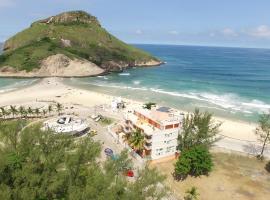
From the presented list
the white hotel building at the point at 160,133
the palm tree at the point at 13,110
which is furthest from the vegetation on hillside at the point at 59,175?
the palm tree at the point at 13,110

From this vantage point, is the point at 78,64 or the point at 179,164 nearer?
the point at 179,164

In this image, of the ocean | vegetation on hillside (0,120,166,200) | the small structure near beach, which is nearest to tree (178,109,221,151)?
vegetation on hillside (0,120,166,200)

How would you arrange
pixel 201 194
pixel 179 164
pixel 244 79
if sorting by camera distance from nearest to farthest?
pixel 201 194 < pixel 179 164 < pixel 244 79

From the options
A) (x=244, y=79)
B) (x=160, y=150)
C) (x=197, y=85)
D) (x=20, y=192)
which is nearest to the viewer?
(x=20, y=192)

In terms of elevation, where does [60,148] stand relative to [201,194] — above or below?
above

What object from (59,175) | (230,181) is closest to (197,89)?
(230,181)

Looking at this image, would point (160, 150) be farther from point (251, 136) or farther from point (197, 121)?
point (251, 136)

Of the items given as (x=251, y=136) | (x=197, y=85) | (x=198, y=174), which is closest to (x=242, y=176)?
(x=198, y=174)

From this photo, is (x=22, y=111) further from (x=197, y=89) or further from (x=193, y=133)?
(x=197, y=89)
